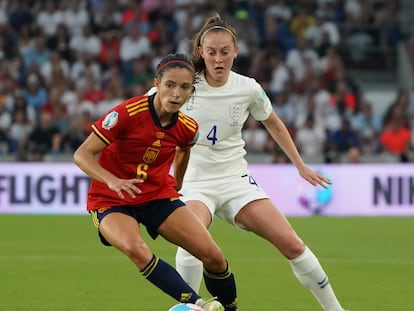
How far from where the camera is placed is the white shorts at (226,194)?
729 centimetres

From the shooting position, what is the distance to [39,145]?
57.9 ft

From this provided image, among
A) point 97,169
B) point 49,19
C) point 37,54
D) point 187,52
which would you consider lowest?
point 37,54

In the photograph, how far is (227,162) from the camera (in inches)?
293

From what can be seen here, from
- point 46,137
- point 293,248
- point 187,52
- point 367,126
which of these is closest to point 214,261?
point 293,248

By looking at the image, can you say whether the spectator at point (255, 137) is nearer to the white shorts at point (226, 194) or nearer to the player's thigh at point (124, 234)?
the white shorts at point (226, 194)

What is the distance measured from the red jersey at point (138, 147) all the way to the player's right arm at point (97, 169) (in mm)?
62

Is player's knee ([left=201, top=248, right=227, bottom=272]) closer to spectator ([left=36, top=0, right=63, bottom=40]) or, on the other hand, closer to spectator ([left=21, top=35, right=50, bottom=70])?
spectator ([left=21, top=35, right=50, bottom=70])

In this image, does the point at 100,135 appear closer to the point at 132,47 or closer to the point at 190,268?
the point at 190,268

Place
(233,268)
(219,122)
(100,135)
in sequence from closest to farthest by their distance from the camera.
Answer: (100,135) → (219,122) → (233,268)

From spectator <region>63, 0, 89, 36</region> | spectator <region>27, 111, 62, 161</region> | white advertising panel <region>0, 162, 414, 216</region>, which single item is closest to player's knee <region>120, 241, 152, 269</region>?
white advertising panel <region>0, 162, 414, 216</region>

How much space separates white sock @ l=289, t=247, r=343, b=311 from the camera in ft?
23.4

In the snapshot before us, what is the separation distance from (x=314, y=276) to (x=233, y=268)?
339 centimetres

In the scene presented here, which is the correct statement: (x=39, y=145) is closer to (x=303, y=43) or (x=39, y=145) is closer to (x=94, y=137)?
(x=303, y=43)

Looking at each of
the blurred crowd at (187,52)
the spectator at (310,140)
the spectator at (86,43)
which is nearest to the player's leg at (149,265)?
the blurred crowd at (187,52)
